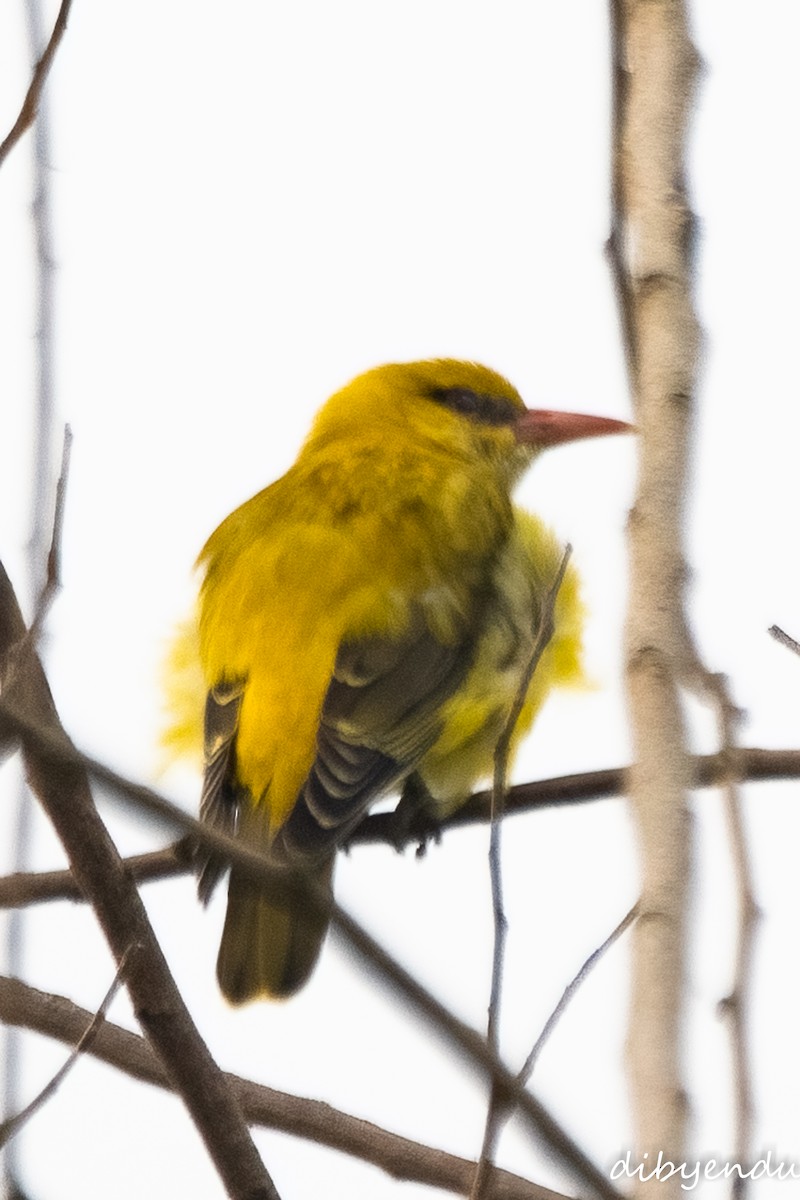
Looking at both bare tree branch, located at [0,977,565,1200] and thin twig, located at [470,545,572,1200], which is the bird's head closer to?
bare tree branch, located at [0,977,565,1200]

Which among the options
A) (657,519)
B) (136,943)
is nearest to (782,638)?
(657,519)

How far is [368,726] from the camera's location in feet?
11.6

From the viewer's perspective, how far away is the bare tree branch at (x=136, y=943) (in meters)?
2.16

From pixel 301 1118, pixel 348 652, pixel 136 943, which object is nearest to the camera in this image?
pixel 136 943

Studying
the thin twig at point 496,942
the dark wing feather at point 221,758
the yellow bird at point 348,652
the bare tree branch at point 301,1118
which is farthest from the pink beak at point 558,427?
the thin twig at point 496,942

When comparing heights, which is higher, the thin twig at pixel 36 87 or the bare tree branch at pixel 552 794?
the thin twig at pixel 36 87

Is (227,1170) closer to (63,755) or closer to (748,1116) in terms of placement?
(748,1116)

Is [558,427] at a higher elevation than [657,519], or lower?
higher

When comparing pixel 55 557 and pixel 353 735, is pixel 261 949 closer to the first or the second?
pixel 353 735

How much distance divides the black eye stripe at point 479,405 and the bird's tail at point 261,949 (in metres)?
1.95

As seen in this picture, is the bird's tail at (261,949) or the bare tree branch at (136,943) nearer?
the bare tree branch at (136,943)

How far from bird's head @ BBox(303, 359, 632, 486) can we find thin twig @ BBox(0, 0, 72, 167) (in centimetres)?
237

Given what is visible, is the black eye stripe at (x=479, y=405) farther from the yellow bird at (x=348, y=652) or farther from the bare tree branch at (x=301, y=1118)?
the bare tree branch at (x=301, y=1118)

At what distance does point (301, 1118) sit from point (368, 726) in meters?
0.88
